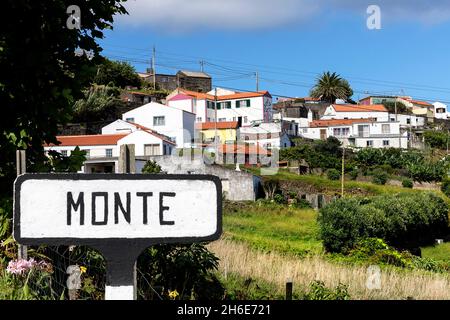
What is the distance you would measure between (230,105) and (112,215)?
83.8 m

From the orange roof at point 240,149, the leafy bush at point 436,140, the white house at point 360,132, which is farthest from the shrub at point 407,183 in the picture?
the leafy bush at point 436,140

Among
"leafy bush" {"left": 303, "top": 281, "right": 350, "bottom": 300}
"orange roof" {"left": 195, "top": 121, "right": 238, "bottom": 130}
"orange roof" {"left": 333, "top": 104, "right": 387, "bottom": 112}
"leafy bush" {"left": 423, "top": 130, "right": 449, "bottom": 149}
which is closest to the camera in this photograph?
"leafy bush" {"left": 303, "top": 281, "right": 350, "bottom": 300}

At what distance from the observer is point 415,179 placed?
63.9m

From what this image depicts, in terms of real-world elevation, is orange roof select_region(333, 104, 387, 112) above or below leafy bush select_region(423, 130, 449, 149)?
above

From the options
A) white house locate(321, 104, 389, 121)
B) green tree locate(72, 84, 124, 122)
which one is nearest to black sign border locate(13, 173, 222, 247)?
green tree locate(72, 84, 124, 122)

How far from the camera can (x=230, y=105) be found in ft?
282

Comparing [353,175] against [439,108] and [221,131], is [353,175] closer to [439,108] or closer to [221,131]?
[221,131]

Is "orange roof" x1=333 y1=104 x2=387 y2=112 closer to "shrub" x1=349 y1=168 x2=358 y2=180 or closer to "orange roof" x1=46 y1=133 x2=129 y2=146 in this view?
"shrub" x1=349 y1=168 x2=358 y2=180

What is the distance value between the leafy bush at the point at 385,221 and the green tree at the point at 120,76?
159 ft

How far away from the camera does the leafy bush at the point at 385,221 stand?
3072cm

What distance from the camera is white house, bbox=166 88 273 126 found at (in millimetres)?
82000

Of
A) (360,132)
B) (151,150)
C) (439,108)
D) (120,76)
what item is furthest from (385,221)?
(439,108)

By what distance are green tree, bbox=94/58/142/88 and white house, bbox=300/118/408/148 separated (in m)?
24.7
